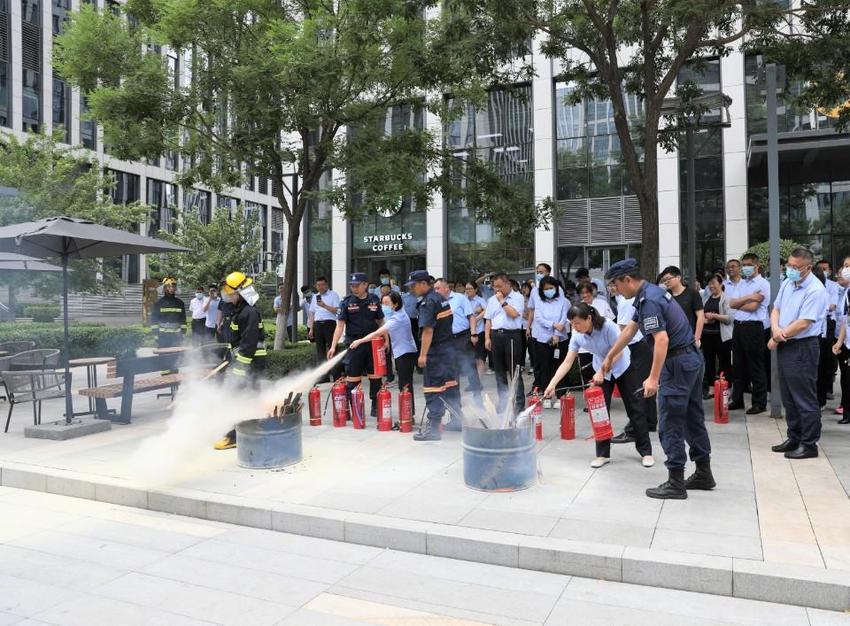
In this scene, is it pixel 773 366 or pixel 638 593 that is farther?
pixel 773 366

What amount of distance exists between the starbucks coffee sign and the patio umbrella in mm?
14245

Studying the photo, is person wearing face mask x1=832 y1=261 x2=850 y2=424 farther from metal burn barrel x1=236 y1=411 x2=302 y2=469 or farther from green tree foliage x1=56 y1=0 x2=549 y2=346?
metal burn barrel x1=236 y1=411 x2=302 y2=469

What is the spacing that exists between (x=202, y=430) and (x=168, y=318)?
6817 millimetres

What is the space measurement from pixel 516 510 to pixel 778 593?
1.91 metres

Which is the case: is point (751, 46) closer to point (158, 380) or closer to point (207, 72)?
point (207, 72)

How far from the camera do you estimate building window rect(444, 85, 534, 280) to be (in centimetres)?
2220

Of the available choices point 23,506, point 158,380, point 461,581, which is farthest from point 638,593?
point 158,380

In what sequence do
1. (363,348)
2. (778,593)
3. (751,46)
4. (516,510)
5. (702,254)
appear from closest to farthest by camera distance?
(778,593), (516,510), (363,348), (751,46), (702,254)

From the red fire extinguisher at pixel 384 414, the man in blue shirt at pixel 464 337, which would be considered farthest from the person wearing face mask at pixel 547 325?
the red fire extinguisher at pixel 384 414

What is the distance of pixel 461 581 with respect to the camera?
14.0ft

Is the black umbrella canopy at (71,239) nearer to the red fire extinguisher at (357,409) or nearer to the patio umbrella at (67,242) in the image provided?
the patio umbrella at (67,242)

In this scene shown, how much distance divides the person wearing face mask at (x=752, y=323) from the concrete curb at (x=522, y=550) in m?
5.58

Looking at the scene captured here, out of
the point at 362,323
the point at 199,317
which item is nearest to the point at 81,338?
the point at 199,317

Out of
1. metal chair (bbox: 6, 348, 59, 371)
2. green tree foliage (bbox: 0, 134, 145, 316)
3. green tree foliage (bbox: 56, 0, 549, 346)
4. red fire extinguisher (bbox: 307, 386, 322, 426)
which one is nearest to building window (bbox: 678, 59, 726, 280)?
green tree foliage (bbox: 56, 0, 549, 346)
